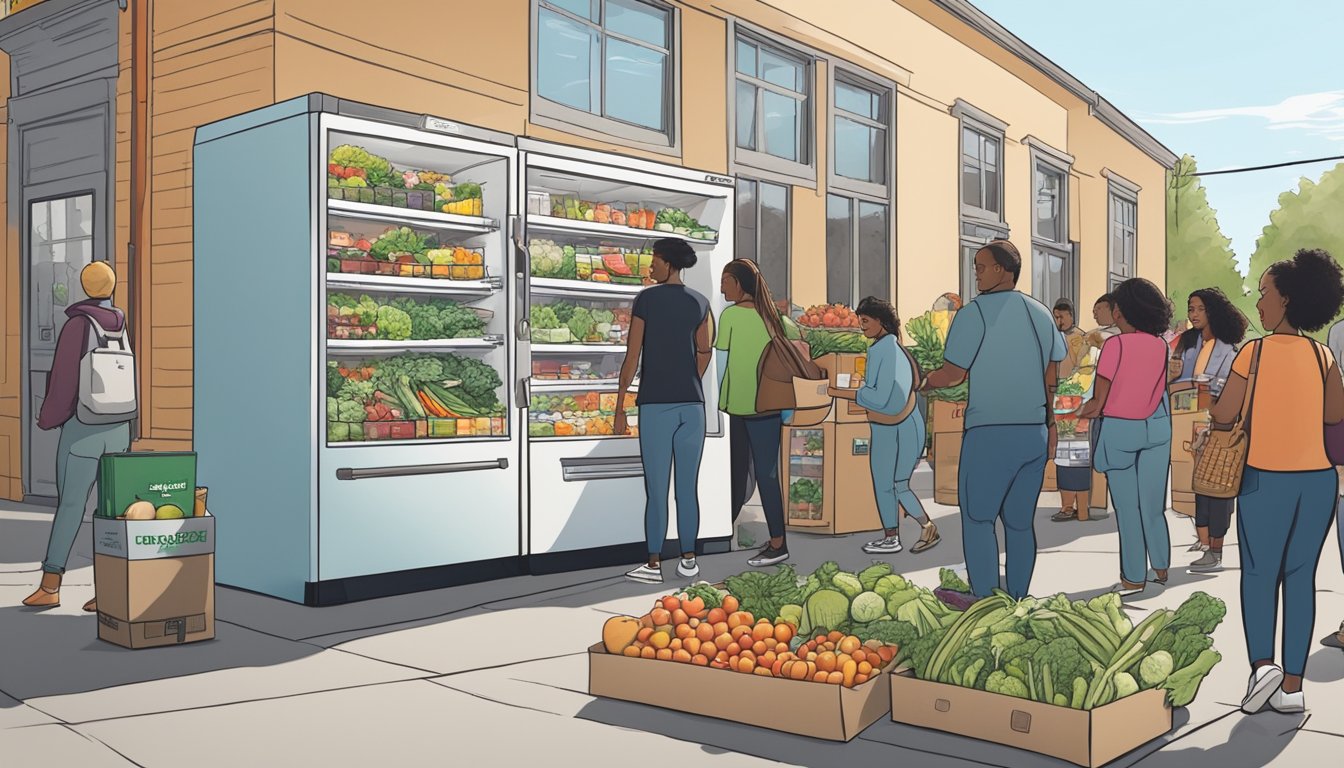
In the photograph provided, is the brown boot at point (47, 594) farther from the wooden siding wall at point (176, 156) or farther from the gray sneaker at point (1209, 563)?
the gray sneaker at point (1209, 563)

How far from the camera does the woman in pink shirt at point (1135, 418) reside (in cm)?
714

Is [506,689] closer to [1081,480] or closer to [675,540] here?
[675,540]

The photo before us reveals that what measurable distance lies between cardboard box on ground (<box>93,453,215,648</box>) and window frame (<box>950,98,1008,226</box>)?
1485 cm

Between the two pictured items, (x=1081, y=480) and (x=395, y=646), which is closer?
(x=395, y=646)

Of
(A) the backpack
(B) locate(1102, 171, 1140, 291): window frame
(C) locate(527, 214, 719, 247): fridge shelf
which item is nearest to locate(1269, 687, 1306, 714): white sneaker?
(C) locate(527, 214, 719, 247): fridge shelf

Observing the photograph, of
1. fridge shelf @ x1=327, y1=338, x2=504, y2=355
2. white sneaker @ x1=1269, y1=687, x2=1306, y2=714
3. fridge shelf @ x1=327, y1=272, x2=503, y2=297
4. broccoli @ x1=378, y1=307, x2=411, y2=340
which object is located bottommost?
white sneaker @ x1=1269, y1=687, x2=1306, y2=714

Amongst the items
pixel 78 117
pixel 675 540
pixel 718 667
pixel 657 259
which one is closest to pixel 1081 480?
pixel 675 540

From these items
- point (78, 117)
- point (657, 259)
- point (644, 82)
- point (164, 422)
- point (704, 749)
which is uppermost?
point (644, 82)

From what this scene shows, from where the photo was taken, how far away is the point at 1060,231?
23.4 metres

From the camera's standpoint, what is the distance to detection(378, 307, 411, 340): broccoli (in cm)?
756

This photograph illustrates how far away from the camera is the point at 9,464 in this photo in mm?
11758

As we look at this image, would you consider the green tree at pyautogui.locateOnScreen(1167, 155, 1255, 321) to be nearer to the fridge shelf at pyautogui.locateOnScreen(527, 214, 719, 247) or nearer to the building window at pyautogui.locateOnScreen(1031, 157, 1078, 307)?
the building window at pyautogui.locateOnScreen(1031, 157, 1078, 307)

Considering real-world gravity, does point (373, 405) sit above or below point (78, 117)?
below

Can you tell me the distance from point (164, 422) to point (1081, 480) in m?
8.09
